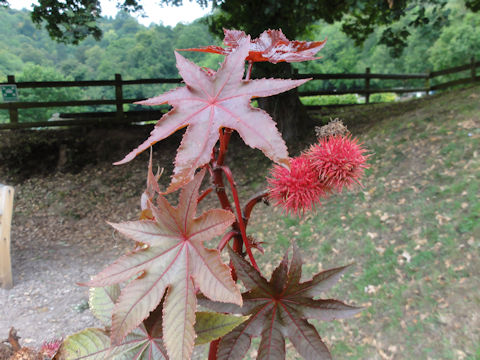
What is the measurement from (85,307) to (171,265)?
3505 mm

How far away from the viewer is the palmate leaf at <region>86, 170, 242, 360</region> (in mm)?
431

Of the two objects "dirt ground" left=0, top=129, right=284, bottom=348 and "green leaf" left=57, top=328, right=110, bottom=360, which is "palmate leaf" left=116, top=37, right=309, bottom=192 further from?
"dirt ground" left=0, top=129, right=284, bottom=348

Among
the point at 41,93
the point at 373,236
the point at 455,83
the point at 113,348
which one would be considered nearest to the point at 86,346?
the point at 113,348

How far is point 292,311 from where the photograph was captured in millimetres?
603

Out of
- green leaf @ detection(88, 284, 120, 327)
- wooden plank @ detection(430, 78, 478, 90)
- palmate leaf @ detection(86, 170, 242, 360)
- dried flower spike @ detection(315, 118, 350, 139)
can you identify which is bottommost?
green leaf @ detection(88, 284, 120, 327)

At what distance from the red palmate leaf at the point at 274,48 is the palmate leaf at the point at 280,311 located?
312 mm

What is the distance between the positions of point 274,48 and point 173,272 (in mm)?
403

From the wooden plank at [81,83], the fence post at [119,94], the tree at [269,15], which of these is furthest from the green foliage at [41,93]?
the tree at [269,15]

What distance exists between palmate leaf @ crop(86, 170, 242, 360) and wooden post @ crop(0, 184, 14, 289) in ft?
12.9

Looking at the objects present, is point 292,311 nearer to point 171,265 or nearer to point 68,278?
point 171,265

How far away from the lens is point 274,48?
620 millimetres

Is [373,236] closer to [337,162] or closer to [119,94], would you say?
[337,162]

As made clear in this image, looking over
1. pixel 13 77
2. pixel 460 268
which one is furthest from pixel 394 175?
pixel 13 77

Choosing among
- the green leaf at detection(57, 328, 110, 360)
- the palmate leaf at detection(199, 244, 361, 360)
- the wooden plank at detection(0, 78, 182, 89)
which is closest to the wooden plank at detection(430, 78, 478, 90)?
the wooden plank at detection(0, 78, 182, 89)
